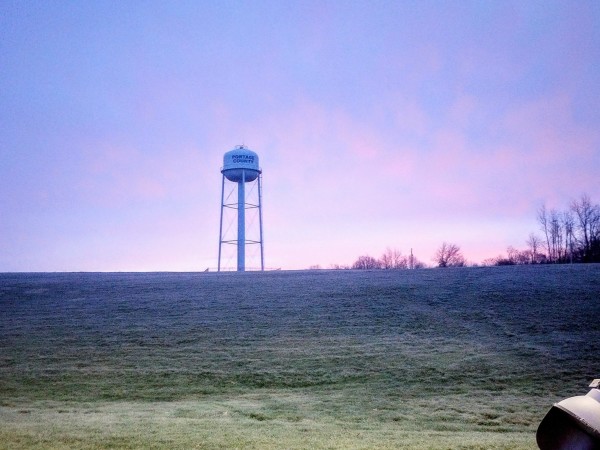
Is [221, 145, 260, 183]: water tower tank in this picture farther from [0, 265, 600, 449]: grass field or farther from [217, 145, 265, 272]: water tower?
[0, 265, 600, 449]: grass field

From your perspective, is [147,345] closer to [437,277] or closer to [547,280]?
[437,277]

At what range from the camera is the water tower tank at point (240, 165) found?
160 ft

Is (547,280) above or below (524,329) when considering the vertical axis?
above

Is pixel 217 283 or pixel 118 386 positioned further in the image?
pixel 217 283

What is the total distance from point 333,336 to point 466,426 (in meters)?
7.36

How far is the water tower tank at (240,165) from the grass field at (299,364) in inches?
1019

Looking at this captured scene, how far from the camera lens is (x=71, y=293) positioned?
82.9 ft

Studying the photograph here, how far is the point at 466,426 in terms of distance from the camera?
27.2 feet

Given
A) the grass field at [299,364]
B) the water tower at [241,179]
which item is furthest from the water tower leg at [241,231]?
the grass field at [299,364]

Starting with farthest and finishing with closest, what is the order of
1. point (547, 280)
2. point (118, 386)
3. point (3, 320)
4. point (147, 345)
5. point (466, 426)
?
point (547, 280)
point (3, 320)
point (147, 345)
point (118, 386)
point (466, 426)

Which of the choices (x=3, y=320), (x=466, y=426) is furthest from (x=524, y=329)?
(x=3, y=320)

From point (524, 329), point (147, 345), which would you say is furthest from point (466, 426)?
point (147, 345)

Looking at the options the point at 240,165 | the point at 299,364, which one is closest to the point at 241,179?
the point at 240,165

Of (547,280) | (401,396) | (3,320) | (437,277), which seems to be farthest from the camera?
(437,277)
